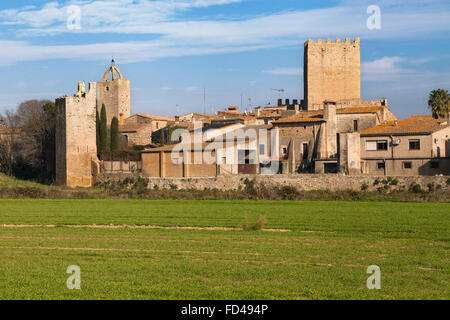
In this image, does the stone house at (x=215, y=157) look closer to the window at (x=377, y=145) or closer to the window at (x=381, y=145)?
the window at (x=377, y=145)

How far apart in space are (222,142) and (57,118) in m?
13.9

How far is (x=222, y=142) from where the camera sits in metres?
46.2

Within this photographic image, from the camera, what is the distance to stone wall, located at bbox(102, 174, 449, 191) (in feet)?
118

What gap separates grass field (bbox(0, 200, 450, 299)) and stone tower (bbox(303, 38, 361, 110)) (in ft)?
142

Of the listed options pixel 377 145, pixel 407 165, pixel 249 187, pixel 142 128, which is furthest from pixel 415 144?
pixel 142 128

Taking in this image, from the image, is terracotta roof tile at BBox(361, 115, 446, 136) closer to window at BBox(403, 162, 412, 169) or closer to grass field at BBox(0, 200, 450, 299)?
window at BBox(403, 162, 412, 169)

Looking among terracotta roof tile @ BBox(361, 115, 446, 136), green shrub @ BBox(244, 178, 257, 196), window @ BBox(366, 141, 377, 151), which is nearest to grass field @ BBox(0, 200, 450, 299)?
green shrub @ BBox(244, 178, 257, 196)

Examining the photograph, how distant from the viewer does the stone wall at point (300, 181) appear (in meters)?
36.0

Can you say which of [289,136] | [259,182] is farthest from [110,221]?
[289,136]

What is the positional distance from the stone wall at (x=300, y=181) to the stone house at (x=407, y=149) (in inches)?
211

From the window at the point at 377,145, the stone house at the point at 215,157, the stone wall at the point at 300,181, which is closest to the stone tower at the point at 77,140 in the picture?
the stone house at the point at 215,157

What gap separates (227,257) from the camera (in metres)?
13.0

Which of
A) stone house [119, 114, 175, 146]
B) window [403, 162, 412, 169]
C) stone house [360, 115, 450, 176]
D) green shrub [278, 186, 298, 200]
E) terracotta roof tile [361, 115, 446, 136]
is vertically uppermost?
stone house [119, 114, 175, 146]

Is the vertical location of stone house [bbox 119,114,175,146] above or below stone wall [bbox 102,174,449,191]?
above
